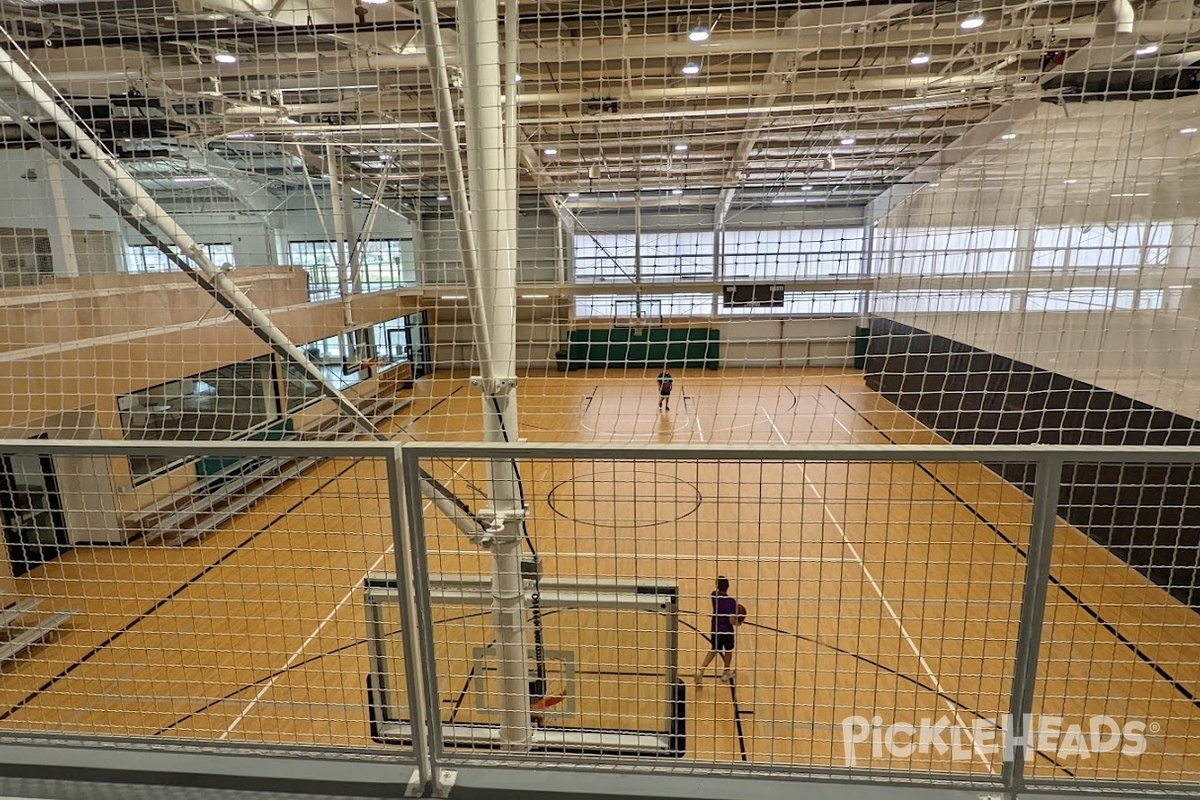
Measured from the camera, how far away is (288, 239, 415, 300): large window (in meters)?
9.75

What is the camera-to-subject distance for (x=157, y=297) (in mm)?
6707

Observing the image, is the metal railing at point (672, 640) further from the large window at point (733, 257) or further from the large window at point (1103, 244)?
the large window at point (1103, 244)

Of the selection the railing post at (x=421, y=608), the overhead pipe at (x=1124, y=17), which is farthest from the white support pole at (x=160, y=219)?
the overhead pipe at (x=1124, y=17)

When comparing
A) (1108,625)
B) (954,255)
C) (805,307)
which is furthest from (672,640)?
(805,307)

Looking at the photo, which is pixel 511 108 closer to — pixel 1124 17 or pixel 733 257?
pixel 1124 17

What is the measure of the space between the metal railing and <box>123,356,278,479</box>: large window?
57cm

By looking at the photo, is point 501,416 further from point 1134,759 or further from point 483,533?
point 1134,759

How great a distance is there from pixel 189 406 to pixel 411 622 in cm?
808

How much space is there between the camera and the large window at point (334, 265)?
32.0 feet

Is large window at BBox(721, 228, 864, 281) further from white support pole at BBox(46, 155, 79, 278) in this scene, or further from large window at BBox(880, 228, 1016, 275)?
white support pole at BBox(46, 155, 79, 278)

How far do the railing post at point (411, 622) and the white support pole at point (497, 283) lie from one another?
71 centimetres

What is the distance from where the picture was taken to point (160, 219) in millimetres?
2836

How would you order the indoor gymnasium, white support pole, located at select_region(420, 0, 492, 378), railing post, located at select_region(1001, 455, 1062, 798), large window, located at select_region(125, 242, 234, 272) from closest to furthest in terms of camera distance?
railing post, located at select_region(1001, 455, 1062, 798), the indoor gymnasium, white support pole, located at select_region(420, 0, 492, 378), large window, located at select_region(125, 242, 234, 272)

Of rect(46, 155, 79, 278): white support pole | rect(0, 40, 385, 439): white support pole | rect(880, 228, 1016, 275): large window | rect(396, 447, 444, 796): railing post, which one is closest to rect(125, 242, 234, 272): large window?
rect(46, 155, 79, 278): white support pole
